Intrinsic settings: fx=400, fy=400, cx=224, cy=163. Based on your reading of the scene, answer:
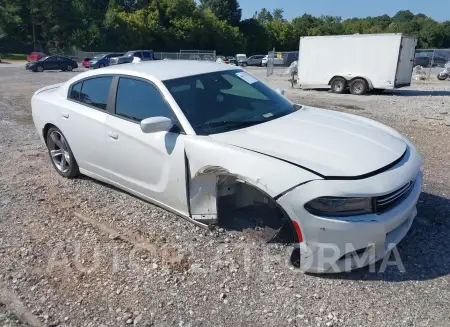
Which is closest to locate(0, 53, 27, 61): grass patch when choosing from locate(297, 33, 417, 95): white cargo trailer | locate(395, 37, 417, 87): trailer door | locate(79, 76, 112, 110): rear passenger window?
locate(297, 33, 417, 95): white cargo trailer

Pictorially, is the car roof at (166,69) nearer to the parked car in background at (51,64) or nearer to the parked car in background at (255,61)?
the parked car in background at (51,64)

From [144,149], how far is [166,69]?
941 millimetres

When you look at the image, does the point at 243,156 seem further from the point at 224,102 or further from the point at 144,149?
the point at 144,149

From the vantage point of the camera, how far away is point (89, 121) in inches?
168

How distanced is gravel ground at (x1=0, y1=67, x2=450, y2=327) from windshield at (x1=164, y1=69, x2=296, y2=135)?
102cm

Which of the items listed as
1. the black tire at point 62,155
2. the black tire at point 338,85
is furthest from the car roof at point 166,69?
the black tire at point 338,85

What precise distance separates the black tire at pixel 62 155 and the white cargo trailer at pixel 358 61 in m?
14.9

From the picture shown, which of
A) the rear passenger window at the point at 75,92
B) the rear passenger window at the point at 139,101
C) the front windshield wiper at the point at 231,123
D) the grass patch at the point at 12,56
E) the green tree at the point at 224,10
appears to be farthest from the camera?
the green tree at the point at 224,10

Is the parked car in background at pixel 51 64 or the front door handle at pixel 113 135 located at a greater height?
the front door handle at pixel 113 135

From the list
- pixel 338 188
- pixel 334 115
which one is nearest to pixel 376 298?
pixel 338 188

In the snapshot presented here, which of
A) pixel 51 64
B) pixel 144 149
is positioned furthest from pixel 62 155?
pixel 51 64

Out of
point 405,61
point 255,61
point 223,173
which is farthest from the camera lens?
point 255,61

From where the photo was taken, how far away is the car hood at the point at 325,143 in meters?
2.88

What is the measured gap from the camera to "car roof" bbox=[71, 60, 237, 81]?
3.96 m
